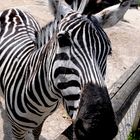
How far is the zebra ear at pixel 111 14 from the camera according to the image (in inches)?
98.2

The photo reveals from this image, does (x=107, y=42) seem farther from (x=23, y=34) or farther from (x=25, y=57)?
(x=23, y=34)

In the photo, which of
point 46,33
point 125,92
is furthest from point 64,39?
point 125,92

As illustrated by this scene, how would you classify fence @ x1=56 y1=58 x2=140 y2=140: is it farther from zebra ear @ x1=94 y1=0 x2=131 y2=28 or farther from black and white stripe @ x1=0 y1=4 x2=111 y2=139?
zebra ear @ x1=94 y1=0 x2=131 y2=28

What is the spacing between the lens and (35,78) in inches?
108

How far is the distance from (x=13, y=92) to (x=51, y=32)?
82 centimetres

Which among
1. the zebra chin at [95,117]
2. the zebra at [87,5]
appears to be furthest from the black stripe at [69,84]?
the zebra at [87,5]

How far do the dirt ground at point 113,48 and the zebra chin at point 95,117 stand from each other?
2.49 metres

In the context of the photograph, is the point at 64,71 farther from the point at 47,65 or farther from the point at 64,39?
the point at 47,65

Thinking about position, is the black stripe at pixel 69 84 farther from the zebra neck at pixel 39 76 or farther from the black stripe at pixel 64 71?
the zebra neck at pixel 39 76

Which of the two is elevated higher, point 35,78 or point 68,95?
point 68,95

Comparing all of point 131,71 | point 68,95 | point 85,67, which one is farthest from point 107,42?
point 131,71

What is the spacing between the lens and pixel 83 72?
2113 mm

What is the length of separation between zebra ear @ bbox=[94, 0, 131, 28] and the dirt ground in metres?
2.38

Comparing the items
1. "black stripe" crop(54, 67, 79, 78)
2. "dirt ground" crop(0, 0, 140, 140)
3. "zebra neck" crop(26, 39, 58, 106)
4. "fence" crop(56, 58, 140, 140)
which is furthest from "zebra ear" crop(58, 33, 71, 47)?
"dirt ground" crop(0, 0, 140, 140)
